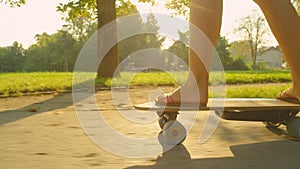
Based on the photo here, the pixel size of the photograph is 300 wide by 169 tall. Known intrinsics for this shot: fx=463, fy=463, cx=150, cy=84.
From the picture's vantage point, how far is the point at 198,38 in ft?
9.76

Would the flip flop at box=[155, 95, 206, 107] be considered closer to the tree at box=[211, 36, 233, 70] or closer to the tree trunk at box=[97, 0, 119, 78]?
the tree trunk at box=[97, 0, 119, 78]

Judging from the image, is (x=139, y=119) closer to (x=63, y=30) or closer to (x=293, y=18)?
(x=293, y=18)

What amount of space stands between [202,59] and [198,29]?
20 cm

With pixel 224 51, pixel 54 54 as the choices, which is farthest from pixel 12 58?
pixel 224 51

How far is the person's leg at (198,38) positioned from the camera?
2932 mm

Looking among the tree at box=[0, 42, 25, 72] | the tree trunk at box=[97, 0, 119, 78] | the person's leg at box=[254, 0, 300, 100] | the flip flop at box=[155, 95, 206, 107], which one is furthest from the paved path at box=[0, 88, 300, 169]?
the tree at box=[0, 42, 25, 72]

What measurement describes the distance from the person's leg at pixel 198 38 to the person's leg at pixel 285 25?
0.30 m

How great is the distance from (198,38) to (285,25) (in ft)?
1.82

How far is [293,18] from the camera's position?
2941 millimetres

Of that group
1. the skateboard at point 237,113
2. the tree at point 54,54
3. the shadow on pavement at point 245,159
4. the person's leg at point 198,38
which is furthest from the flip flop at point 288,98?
the tree at point 54,54

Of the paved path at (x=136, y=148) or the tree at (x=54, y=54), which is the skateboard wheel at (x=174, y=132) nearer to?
the paved path at (x=136, y=148)

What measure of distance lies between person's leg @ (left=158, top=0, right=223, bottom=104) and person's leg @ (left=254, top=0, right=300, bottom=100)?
0.30m

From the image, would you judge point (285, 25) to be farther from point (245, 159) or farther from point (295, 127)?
point (245, 159)

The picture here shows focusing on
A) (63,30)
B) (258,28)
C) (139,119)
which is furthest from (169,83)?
(258,28)
